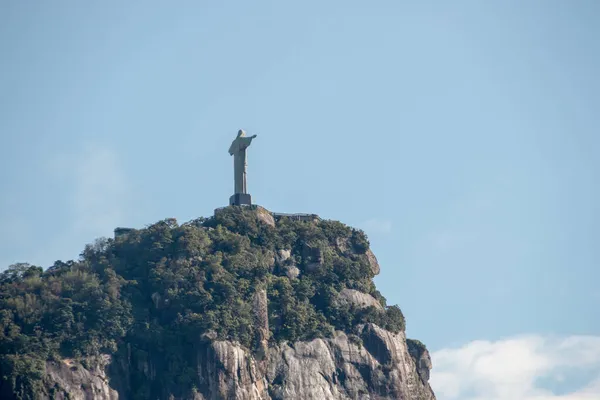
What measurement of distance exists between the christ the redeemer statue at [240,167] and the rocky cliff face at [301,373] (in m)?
15.5

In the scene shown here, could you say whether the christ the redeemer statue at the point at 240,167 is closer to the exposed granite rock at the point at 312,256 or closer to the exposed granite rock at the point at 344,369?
the exposed granite rock at the point at 312,256

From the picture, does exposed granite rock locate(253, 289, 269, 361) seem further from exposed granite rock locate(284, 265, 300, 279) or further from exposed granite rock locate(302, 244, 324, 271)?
exposed granite rock locate(302, 244, 324, 271)

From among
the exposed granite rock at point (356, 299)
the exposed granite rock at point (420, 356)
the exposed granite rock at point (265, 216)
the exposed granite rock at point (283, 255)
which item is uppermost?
the exposed granite rock at point (265, 216)

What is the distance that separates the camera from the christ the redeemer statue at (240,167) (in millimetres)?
138875

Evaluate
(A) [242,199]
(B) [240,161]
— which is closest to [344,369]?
(A) [242,199]

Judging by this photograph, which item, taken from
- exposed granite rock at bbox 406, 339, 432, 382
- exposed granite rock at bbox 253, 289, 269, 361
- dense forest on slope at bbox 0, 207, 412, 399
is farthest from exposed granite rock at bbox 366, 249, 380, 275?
exposed granite rock at bbox 253, 289, 269, 361

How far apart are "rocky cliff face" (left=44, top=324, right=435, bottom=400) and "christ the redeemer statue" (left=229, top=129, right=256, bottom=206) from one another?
610 inches

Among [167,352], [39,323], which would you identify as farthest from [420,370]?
[39,323]

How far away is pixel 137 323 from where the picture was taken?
409ft

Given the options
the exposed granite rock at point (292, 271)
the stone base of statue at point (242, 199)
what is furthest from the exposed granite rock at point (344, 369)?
the stone base of statue at point (242, 199)

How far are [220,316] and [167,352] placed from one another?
4.72 m

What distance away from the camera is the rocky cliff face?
120 metres

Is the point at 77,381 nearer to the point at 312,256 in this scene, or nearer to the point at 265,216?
the point at 312,256

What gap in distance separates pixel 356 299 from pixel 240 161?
50.9 ft
